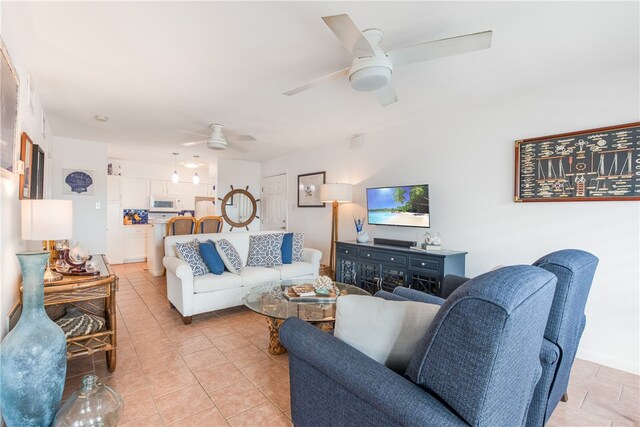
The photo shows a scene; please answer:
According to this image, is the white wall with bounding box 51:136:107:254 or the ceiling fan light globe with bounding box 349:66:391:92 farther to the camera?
the white wall with bounding box 51:136:107:254

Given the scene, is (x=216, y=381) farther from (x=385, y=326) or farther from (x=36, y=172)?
(x=36, y=172)

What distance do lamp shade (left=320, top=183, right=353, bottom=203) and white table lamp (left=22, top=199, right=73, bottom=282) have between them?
290 centimetres

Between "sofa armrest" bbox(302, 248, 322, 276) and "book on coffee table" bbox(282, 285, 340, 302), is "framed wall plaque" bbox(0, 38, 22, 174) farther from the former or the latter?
"sofa armrest" bbox(302, 248, 322, 276)

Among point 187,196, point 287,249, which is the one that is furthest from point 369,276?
point 187,196

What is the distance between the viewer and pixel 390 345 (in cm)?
119

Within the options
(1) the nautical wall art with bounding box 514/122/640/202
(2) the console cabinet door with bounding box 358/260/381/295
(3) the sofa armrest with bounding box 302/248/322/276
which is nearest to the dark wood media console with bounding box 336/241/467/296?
(2) the console cabinet door with bounding box 358/260/381/295

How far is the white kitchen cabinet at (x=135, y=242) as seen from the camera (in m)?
6.61

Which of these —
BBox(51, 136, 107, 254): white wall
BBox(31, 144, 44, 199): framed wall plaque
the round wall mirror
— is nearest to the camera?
BBox(31, 144, 44, 199): framed wall plaque

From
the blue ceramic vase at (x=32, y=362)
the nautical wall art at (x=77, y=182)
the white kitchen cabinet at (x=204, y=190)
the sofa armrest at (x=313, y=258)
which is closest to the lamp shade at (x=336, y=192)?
the sofa armrest at (x=313, y=258)

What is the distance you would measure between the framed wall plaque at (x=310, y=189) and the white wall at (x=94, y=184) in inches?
129

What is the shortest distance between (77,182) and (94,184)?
219 mm

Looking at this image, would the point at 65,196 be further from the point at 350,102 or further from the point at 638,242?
the point at 638,242

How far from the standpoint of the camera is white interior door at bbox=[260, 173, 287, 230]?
20.2 feet

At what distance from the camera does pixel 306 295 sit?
253 centimetres
